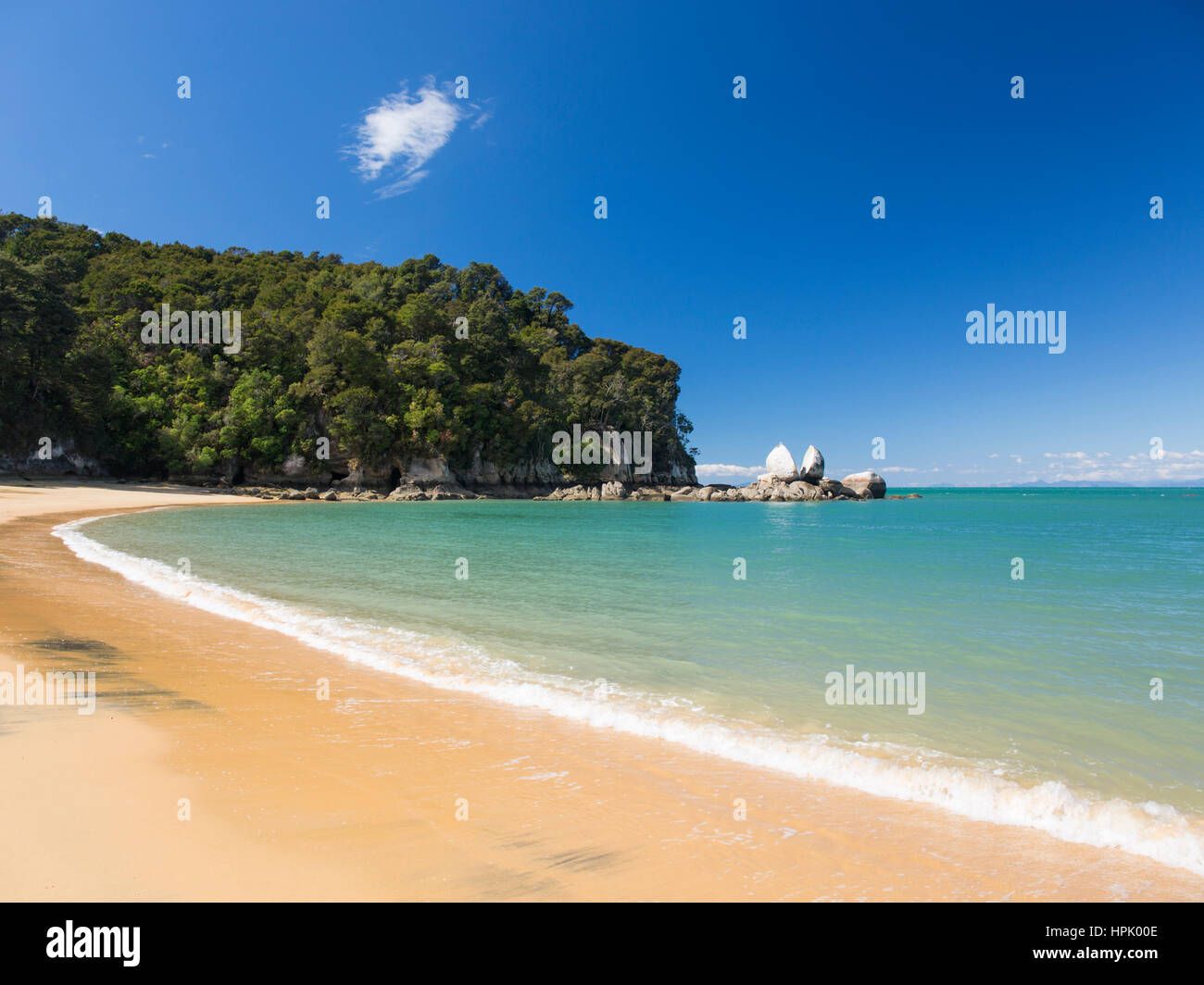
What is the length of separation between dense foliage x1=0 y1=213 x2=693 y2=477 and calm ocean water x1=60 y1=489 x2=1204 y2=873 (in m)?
34.6

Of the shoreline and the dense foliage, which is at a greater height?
the dense foliage

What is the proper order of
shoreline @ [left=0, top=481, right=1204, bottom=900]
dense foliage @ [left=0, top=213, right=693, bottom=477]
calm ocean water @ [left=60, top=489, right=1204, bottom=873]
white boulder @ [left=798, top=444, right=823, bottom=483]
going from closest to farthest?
shoreline @ [left=0, top=481, right=1204, bottom=900]
calm ocean water @ [left=60, top=489, right=1204, bottom=873]
dense foliage @ [left=0, top=213, right=693, bottom=477]
white boulder @ [left=798, top=444, right=823, bottom=483]

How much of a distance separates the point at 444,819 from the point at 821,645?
605 centimetres

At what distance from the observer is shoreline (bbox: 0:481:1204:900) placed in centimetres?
285

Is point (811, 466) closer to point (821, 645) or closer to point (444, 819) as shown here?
point (821, 645)

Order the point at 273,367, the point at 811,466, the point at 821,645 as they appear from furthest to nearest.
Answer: the point at 811,466
the point at 273,367
the point at 821,645

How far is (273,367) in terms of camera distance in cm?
5594

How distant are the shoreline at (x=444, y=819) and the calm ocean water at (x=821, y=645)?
480mm

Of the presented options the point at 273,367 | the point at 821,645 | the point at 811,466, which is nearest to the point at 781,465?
the point at 811,466

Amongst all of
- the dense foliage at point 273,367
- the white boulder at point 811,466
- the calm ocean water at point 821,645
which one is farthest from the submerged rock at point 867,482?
the calm ocean water at point 821,645

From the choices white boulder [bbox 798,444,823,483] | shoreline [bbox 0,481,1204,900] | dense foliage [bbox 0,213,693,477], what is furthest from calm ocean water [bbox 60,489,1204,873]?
white boulder [bbox 798,444,823,483]

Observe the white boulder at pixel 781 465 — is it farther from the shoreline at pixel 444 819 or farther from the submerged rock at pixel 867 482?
the shoreline at pixel 444 819

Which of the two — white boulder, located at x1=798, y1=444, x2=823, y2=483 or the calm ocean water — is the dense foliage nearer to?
white boulder, located at x1=798, y1=444, x2=823, y2=483

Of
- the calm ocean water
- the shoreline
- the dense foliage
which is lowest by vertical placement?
the calm ocean water
